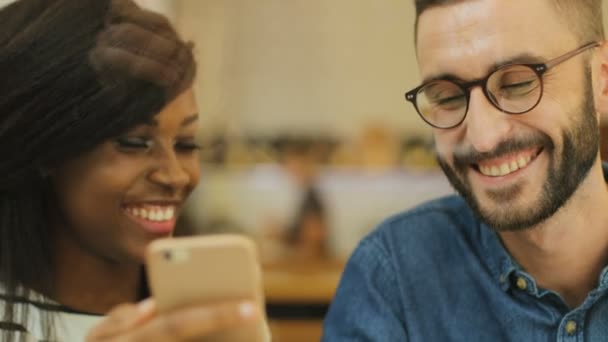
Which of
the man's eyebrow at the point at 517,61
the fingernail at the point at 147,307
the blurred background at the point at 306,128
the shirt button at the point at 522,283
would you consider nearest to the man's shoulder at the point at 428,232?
the shirt button at the point at 522,283

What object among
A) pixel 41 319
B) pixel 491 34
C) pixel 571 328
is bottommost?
pixel 571 328

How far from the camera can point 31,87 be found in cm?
91

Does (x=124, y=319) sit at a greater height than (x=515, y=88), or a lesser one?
lesser

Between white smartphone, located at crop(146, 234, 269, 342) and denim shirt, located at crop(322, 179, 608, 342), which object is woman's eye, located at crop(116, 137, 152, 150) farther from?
denim shirt, located at crop(322, 179, 608, 342)

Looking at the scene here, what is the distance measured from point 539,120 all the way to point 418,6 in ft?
0.84

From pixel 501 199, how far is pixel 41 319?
670 mm

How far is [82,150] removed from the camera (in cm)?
93

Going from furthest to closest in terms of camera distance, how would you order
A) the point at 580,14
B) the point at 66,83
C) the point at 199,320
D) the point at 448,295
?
the point at 448,295 < the point at 580,14 < the point at 66,83 < the point at 199,320

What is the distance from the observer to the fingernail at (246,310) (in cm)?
69

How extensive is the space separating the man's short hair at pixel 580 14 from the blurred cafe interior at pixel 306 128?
1.69 meters

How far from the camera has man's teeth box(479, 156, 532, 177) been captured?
98cm

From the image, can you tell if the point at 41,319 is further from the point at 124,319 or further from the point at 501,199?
the point at 501,199

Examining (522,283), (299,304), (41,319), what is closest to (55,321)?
(41,319)

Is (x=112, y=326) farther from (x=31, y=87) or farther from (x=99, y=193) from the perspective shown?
(x=31, y=87)
